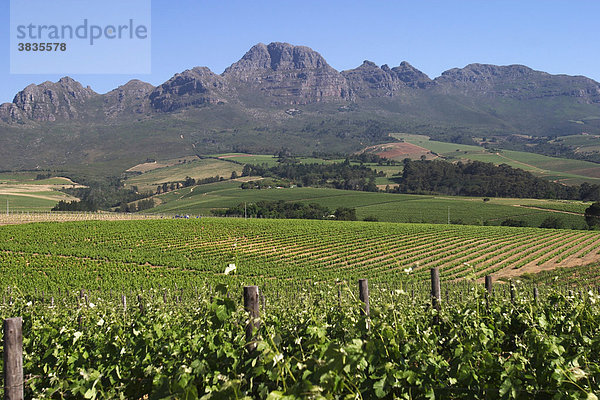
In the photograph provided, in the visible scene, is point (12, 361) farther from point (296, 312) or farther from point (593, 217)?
point (593, 217)

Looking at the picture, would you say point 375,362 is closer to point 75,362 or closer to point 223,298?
point 223,298

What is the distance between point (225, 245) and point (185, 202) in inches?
3435

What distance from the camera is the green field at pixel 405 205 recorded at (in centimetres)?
8776

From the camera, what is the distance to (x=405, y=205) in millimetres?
105625

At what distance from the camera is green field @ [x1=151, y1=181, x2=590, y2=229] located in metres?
87.8

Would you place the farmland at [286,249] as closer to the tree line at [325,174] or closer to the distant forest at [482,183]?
the distant forest at [482,183]

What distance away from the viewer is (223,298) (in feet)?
13.9

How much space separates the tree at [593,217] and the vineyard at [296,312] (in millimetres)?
17539

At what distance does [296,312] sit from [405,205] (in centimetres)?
10094

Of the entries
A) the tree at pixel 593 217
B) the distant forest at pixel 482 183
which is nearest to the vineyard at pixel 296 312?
the tree at pixel 593 217

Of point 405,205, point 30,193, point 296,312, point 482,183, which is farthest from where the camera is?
point 30,193

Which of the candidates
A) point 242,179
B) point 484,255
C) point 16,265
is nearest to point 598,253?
point 484,255

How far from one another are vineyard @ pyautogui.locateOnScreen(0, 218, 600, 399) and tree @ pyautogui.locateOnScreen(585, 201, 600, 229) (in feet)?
57.5

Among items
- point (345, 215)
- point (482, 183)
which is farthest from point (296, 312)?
point (482, 183)
